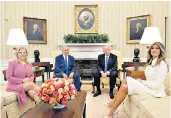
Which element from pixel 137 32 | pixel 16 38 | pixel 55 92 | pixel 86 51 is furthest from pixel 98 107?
pixel 137 32

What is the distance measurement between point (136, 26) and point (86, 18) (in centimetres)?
167

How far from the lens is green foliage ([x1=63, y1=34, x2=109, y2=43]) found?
297 inches

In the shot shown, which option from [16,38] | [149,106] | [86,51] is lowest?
[149,106]

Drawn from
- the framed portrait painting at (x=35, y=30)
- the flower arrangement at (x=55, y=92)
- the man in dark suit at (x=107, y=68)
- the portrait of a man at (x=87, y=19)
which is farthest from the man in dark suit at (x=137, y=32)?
the flower arrangement at (x=55, y=92)

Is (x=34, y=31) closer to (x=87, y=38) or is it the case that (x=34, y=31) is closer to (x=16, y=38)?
(x=16, y=38)

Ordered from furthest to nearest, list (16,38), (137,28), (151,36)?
(137,28), (16,38), (151,36)

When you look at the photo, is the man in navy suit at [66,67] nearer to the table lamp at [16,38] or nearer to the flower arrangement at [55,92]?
the table lamp at [16,38]

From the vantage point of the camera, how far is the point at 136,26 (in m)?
7.44

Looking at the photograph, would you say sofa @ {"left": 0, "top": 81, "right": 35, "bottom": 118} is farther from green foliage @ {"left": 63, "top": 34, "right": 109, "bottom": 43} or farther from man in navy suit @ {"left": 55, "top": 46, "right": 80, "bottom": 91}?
green foliage @ {"left": 63, "top": 34, "right": 109, "bottom": 43}

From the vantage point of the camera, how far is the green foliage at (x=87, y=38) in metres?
7.55

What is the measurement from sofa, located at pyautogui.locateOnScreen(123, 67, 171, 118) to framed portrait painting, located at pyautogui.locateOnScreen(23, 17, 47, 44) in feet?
14.9

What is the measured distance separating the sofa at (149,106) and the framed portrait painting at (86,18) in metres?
4.21

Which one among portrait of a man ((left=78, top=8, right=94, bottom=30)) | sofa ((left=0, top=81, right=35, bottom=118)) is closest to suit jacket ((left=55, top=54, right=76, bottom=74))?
sofa ((left=0, top=81, right=35, bottom=118))

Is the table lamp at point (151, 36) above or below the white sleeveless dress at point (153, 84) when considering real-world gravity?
above
